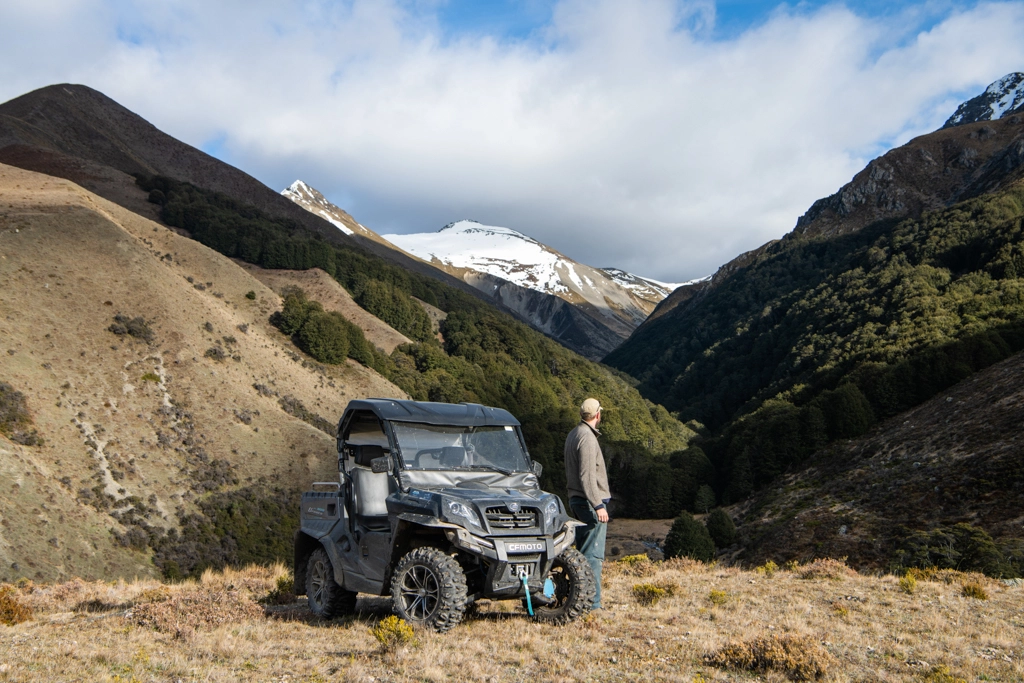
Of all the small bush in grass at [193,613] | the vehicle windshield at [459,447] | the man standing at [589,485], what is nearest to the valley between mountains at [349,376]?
the man standing at [589,485]

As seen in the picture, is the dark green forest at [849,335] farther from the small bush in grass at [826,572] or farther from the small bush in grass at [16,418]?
the small bush in grass at [16,418]

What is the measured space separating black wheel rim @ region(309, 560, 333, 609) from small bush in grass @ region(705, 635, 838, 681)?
18.1ft

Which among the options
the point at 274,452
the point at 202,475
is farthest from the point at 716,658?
the point at 274,452

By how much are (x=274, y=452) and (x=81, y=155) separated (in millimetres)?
104529

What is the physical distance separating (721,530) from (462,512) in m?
62.1

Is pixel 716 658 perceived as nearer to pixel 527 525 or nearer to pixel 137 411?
pixel 527 525

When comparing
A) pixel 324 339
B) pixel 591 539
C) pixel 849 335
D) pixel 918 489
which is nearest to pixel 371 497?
pixel 591 539

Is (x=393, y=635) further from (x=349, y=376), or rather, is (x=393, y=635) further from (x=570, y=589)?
(x=349, y=376)

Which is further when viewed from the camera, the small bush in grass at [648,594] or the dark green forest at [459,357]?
the dark green forest at [459,357]

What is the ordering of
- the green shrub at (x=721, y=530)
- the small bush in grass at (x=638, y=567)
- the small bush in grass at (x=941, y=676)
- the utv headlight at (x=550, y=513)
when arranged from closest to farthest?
the small bush in grass at (x=941, y=676) < the utv headlight at (x=550, y=513) < the small bush in grass at (x=638, y=567) < the green shrub at (x=721, y=530)

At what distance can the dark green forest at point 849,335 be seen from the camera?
83688 millimetres

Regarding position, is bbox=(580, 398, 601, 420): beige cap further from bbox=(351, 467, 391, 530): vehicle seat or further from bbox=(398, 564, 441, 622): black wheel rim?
bbox=(398, 564, 441, 622): black wheel rim

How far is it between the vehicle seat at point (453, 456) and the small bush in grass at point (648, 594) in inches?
158

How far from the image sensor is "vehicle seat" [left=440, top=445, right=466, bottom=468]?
9438 millimetres
